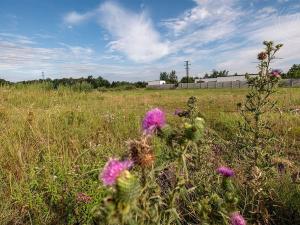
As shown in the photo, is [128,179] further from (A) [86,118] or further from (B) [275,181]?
(A) [86,118]

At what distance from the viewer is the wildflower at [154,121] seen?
5.64 ft

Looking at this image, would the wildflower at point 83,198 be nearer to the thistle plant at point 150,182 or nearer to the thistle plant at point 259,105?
the thistle plant at point 150,182

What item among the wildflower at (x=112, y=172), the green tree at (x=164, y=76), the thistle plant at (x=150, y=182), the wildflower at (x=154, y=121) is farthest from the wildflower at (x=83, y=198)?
the green tree at (x=164, y=76)

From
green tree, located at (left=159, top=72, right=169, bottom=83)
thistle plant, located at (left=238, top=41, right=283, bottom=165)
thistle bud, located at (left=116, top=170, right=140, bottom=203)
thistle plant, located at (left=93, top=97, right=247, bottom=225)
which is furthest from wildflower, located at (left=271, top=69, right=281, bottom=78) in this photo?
green tree, located at (left=159, top=72, right=169, bottom=83)

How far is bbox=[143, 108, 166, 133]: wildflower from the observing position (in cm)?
172

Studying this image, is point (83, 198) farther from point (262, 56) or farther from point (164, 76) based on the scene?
point (164, 76)

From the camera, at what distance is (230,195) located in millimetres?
2334

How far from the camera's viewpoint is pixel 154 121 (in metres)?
1.73

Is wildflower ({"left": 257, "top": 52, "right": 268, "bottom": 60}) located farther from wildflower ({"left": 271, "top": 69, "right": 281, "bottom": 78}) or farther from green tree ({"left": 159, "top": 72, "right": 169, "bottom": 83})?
green tree ({"left": 159, "top": 72, "right": 169, "bottom": 83})

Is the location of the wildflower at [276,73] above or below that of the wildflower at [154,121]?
above

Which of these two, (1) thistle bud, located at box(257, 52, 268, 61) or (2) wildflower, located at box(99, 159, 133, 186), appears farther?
(1) thistle bud, located at box(257, 52, 268, 61)

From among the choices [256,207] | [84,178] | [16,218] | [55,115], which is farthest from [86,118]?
[256,207]

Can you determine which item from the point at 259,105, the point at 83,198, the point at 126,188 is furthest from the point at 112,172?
the point at 259,105

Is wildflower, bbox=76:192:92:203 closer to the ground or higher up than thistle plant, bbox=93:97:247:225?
closer to the ground
